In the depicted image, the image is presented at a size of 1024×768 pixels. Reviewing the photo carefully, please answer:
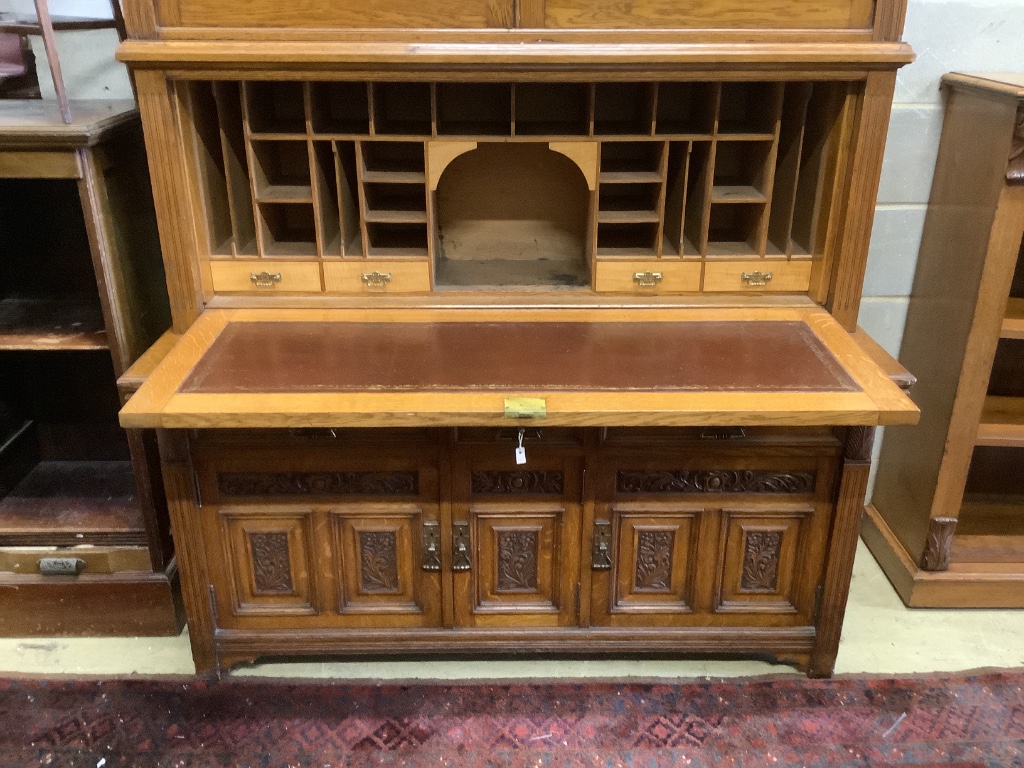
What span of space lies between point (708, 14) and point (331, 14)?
2.58 ft

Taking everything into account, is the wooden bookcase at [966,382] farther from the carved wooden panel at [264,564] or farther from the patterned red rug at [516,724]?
the carved wooden panel at [264,564]

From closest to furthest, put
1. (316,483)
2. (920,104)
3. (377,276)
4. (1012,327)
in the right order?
1. (316,483)
2. (377,276)
3. (1012,327)
4. (920,104)

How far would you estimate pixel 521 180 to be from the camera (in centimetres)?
222

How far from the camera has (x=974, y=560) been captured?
2.33 meters

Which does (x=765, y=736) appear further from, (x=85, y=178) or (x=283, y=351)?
(x=85, y=178)

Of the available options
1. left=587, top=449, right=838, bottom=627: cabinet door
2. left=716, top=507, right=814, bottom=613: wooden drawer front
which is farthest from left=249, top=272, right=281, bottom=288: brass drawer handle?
left=716, top=507, right=814, bottom=613: wooden drawer front

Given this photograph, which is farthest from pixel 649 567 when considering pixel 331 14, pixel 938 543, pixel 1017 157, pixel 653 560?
→ pixel 331 14

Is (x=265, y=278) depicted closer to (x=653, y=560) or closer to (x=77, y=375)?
(x=77, y=375)

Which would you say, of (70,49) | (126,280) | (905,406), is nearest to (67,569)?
(126,280)

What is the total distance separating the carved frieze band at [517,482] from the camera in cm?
191

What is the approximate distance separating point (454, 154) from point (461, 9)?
30 centimetres

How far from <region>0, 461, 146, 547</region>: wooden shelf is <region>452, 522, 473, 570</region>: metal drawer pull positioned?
0.83 m

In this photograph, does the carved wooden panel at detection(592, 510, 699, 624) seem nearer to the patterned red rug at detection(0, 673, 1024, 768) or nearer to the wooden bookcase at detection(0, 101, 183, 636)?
the patterned red rug at detection(0, 673, 1024, 768)

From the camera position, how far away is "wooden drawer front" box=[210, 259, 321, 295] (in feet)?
6.57
